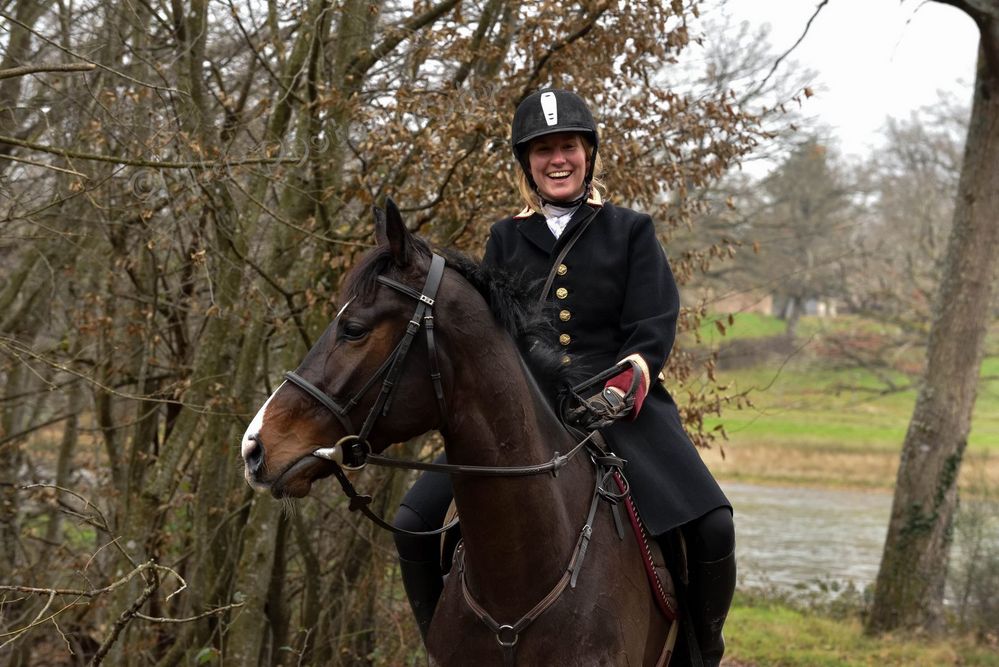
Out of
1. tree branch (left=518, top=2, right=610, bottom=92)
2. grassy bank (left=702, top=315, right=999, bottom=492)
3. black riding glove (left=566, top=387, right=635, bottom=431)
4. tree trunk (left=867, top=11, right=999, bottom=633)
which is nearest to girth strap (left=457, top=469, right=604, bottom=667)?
black riding glove (left=566, top=387, right=635, bottom=431)

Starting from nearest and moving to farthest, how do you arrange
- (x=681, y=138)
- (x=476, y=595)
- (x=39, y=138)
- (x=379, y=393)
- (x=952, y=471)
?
(x=379, y=393), (x=476, y=595), (x=39, y=138), (x=681, y=138), (x=952, y=471)

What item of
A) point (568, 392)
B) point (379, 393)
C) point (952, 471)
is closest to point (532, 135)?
point (568, 392)

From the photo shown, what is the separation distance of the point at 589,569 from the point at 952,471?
29.5 feet

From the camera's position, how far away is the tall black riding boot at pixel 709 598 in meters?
4.11

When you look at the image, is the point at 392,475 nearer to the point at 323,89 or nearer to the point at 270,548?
the point at 270,548

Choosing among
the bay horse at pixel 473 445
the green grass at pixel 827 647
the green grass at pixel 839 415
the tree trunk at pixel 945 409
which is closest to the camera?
the bay horse at pixel 473 445

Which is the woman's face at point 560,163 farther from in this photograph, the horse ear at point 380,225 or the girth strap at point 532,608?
the girth strap at point 532,608

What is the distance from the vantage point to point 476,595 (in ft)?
11.9

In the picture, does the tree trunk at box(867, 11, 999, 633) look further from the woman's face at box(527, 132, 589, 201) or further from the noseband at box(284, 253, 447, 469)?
the noseband at box(284, 253, 447, 469)

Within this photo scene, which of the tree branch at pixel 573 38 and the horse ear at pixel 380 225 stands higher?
the tree branch at pixel 573 38

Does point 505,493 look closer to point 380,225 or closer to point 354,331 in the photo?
point 354,331

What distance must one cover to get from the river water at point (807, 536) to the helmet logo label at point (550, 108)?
10.5 meters

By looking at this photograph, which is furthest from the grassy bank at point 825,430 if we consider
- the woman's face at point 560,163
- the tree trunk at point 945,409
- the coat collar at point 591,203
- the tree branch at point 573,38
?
the woman's face at point 560,163

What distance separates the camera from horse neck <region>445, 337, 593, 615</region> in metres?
3.42
